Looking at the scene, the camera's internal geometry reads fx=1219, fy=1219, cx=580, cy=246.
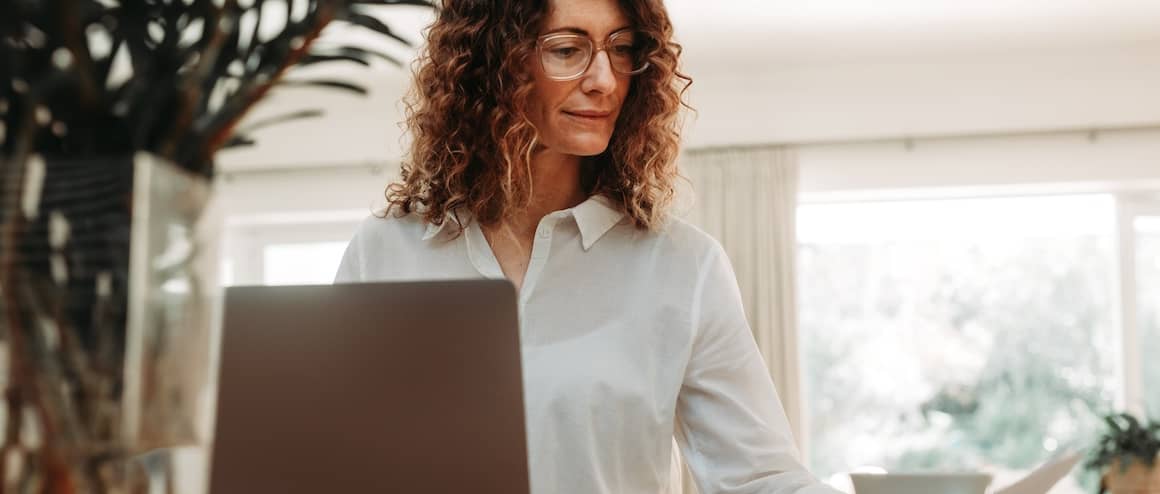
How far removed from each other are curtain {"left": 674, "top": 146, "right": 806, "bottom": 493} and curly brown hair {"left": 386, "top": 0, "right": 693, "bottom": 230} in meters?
4.25

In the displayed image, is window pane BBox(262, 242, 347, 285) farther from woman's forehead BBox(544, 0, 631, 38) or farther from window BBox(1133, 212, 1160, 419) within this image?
woman's forehead BBox(544, 0, 631, 38)

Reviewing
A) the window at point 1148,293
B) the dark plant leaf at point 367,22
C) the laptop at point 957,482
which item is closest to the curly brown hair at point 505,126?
the laptop at point 957,482

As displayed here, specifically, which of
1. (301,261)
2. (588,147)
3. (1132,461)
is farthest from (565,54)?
(301,261)

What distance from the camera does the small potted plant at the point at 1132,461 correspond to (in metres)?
4.03

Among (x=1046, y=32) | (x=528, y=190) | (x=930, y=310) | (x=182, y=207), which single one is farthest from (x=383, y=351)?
(x=930, y=310)

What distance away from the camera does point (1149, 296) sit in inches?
235

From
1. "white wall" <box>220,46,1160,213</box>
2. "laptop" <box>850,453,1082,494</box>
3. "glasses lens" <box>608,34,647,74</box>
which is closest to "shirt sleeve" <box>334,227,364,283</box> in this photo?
"glasses lens" <box>608,34,647,74</box>

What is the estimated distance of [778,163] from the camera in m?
6.10

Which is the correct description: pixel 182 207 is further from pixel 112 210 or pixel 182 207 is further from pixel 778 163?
pixel 778 163

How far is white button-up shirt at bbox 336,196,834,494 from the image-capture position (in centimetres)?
152

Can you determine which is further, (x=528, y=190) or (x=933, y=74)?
(x=933, y=74)

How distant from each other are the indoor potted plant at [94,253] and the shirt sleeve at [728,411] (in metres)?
1.04

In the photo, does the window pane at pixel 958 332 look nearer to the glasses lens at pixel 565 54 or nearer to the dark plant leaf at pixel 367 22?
the glasses lens at pixel 565 54

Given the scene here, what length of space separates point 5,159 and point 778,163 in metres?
5.72
